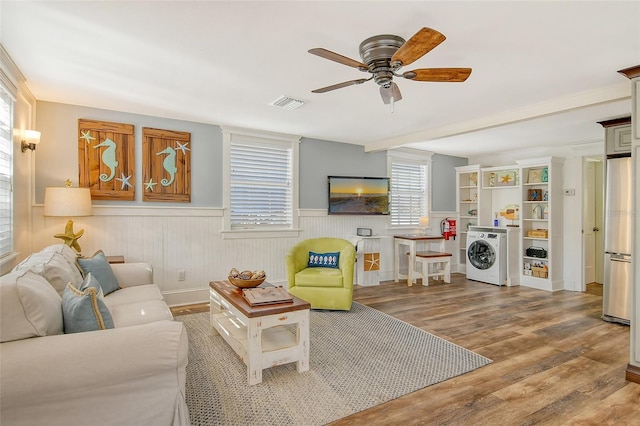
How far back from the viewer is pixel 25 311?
153 cm

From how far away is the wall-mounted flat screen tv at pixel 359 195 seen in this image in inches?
219

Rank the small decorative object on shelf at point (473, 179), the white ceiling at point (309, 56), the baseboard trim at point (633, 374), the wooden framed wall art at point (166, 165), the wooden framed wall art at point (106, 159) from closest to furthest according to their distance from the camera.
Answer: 1. the white ceiling at point (309, 56)
2. the baseboard trim at point (633, 374)
3. the wooden framed wall art at point (106, 159)
4. the wooden framed wall art at point (166, 165)
5. the small decorative object on shelf at point (473, 179)

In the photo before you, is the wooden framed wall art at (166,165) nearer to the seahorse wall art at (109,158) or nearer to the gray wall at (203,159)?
the gray wall at (203,159)

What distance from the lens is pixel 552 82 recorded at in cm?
298

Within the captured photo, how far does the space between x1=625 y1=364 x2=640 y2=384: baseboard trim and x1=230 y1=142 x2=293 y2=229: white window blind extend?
4.04 metres

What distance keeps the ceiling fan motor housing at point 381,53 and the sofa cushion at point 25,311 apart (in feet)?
7.49

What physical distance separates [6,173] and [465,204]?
7.16 metres

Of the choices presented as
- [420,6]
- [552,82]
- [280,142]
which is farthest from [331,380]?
[280,142]

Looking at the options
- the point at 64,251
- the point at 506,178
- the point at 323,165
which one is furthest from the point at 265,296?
the point at 506,178

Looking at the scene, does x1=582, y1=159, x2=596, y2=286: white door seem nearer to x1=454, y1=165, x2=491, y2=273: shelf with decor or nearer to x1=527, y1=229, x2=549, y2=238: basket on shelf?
x1=527, y1=229, x2=549, y2=238: basket on shelf

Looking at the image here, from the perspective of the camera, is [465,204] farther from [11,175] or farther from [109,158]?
[11,175]

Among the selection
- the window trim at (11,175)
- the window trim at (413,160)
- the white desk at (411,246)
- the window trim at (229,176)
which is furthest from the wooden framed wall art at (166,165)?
the white desk at (411,246)

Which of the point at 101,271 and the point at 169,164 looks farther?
the point at 169,164

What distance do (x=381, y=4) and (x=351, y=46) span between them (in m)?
0.51
